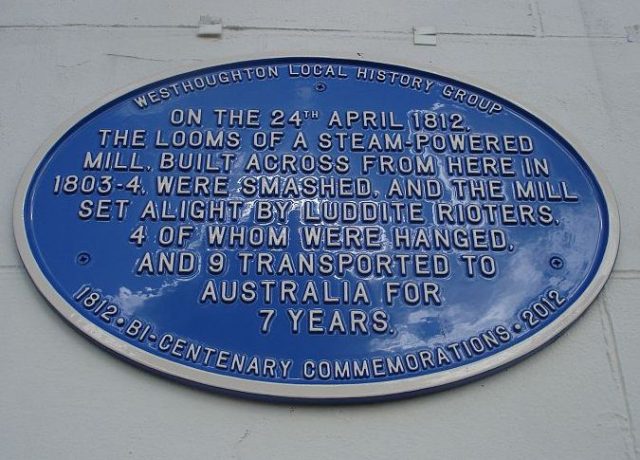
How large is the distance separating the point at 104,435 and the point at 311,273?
1173 millimetres

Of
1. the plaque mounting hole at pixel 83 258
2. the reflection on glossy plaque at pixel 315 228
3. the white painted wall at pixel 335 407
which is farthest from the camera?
the plaque mounting hole at pixel 83 258

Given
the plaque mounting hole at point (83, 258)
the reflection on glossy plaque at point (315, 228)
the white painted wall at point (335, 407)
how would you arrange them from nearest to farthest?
the white painted wall at point (335, 407), the reflection on glossy plaque at point (315, 228), the plaque mounting hole at point (83, 258)

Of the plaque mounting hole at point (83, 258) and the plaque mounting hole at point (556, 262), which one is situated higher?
the plaque mounting hole at point (556, 262)

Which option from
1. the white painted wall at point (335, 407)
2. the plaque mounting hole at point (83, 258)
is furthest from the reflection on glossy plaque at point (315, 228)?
the white painted wall at point (335, 407)

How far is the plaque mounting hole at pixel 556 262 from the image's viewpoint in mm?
3896

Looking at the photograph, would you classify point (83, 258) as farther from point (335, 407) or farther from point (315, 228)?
point (335, 407)

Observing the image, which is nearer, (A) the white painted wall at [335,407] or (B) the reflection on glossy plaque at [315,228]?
(A) the white painted wall at [335,407]

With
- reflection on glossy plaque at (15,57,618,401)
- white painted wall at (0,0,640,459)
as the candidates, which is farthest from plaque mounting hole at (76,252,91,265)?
white painted wall at (0,0,640,459)

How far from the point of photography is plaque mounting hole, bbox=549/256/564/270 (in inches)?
153

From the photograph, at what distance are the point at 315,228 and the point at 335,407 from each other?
3.01ft

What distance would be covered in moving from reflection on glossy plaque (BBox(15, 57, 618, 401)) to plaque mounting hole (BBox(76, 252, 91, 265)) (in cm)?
2

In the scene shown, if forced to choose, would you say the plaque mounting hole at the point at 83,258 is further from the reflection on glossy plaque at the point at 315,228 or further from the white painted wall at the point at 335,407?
Answer: the white painted wall at the point at 335,407

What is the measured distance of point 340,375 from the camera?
11.5ft

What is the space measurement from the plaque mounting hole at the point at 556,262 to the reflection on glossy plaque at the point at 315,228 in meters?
0.02
